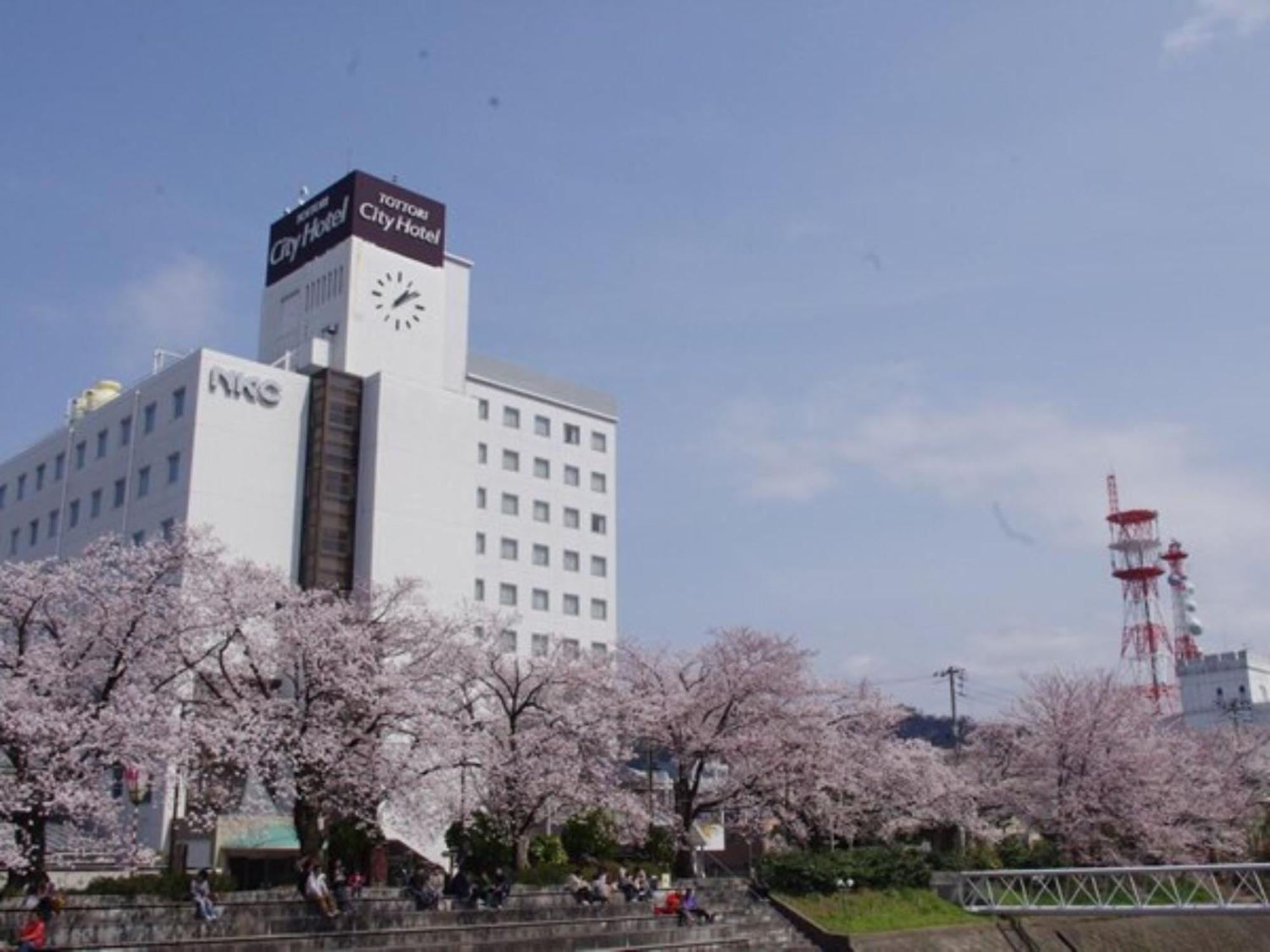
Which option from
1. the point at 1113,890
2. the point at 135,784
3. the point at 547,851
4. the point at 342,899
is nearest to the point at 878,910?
the point at 1113,890

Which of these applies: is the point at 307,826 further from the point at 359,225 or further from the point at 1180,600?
the point at 1180,600

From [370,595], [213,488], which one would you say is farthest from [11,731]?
[213,488]

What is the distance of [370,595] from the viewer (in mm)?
44156

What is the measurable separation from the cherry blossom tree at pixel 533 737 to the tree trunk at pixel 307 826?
6002 millimetres

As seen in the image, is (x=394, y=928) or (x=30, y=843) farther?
(x=394, y=928)

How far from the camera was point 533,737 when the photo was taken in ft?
144

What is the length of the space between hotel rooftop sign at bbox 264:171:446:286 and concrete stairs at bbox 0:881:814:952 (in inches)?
1706

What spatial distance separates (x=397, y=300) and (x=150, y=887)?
44.5 meters

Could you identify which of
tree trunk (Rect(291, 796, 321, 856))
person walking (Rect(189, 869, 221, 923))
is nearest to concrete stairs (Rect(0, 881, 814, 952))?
person walking (Rect(189, 869, 221, 923))

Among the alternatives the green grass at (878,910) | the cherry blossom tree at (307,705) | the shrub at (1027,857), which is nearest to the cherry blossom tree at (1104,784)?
the shrub at (1027,857)

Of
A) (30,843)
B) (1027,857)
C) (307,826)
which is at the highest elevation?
(307,826)

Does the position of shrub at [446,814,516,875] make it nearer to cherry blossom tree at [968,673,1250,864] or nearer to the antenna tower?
cherry blossom tree at [968,673,1250,864]

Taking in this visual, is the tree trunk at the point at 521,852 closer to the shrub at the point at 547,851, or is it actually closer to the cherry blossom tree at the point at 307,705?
the shrub at the point at 547,851

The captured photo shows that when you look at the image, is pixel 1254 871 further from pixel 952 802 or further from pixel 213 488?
pixel 213 488
